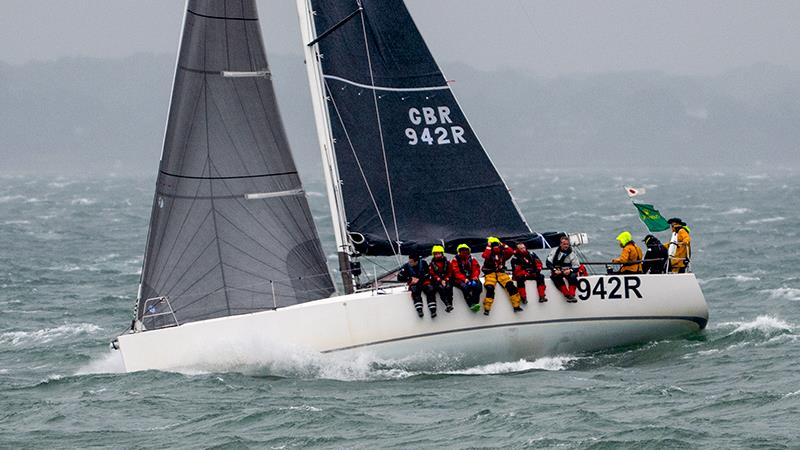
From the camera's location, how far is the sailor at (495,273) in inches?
779

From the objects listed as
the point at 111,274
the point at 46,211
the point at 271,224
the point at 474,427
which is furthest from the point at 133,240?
the point at 474,427

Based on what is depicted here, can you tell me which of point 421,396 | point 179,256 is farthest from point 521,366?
point 179,256

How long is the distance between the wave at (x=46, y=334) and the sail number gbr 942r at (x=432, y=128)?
792 centimetres

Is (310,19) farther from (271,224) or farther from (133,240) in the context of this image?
(133,240)

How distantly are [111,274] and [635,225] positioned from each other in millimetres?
19691

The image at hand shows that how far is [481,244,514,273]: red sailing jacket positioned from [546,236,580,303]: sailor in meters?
0.65

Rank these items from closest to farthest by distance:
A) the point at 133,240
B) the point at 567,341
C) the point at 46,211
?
1. the point at 567,341
2. the point at 133,240
3. the point at 46,211

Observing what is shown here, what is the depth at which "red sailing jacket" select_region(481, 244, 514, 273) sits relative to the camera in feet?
65.5

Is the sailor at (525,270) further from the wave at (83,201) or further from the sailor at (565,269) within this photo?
the wave at (83,201)

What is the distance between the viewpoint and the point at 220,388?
18.8m

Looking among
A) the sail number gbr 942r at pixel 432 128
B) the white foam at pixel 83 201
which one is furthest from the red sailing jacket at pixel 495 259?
the white foam at pixel 83 201

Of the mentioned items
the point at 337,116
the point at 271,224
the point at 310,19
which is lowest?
the point at 271,224

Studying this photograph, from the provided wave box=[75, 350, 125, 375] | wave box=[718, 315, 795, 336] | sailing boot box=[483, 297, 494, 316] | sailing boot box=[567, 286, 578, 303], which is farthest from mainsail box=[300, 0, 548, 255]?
wave box=[75, 350, 125, 375]

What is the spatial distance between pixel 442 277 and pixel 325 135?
8.91ft
